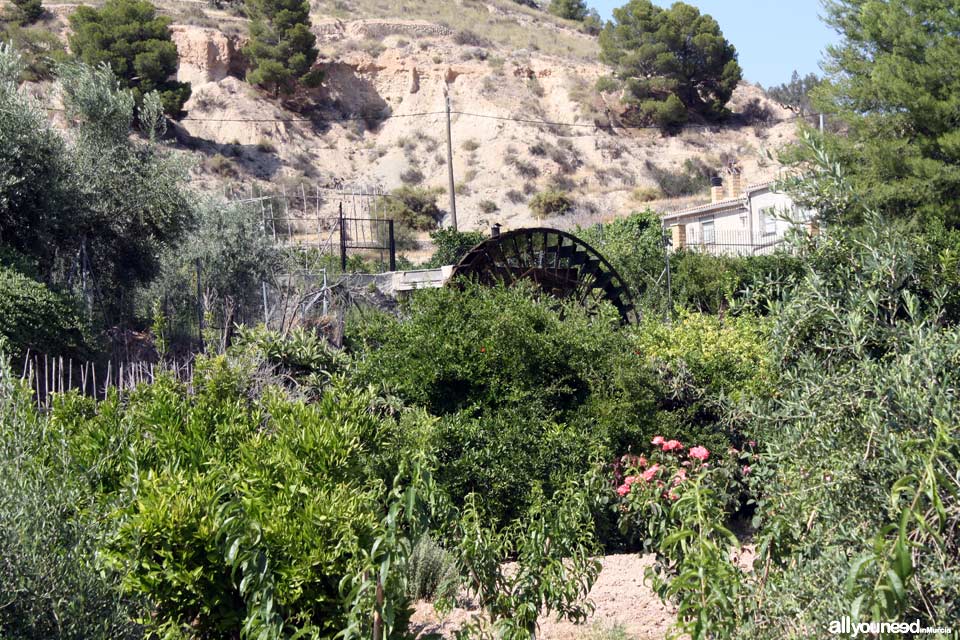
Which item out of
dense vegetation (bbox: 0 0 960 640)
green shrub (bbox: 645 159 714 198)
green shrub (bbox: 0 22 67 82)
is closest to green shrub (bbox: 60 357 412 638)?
dense vegetation (bbox: 0 0 960 640)

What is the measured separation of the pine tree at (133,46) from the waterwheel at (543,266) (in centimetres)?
2772

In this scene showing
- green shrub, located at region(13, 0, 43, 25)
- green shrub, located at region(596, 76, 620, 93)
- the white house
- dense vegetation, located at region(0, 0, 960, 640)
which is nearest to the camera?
dense vegetation, located at region(0, 0, 960, 640)

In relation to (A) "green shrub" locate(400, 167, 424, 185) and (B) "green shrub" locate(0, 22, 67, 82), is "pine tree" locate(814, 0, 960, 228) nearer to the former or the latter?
(A) "green shrub" locate(400, 167, 424, 185)

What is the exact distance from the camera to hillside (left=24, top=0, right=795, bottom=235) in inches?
1698

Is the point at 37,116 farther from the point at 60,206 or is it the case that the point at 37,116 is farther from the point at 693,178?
the point at 693,178

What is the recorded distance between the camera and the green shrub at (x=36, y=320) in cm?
1109

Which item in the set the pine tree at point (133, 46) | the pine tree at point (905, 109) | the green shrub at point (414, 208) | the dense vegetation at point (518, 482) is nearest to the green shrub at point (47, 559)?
the dense vegetation at point (518, 482)

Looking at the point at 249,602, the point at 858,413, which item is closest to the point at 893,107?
the point at 858,413

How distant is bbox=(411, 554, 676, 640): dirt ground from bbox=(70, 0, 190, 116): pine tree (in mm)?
37544

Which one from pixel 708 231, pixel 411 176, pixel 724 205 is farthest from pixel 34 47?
pixel 724 205

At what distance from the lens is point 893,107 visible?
19.2m

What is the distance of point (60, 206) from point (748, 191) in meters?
21.9

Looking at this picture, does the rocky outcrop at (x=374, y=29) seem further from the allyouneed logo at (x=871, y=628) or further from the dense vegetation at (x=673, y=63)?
the allyouneed logo at (x=871, y=628)

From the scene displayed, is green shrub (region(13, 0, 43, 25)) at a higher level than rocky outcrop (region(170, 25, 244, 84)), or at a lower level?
higher
